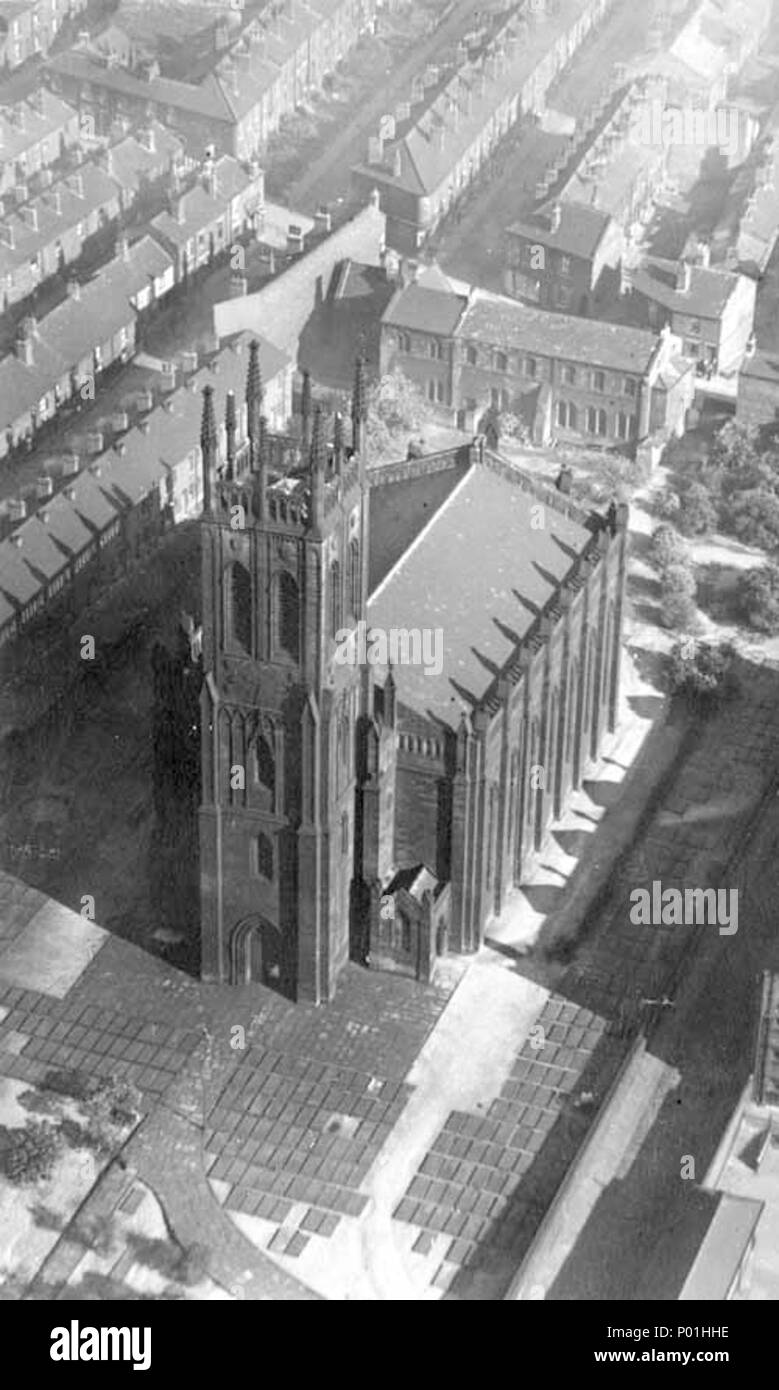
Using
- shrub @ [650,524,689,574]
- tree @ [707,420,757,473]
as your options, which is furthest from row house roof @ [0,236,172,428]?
tree @ [707,420,757,473]

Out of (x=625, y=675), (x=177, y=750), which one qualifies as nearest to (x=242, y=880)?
(x=177, y=750)

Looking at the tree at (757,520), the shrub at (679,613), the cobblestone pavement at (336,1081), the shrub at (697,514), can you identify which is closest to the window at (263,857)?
the cobblestone pavement at (336,1081)

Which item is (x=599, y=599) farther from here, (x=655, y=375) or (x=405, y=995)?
(x=655, y=375)

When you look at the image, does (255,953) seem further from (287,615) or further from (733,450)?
(733,450)

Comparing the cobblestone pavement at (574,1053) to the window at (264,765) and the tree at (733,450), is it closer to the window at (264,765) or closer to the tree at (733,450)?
the window at (264,765)

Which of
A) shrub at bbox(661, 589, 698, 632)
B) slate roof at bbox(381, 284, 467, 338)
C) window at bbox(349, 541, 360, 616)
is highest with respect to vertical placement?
window at bbox(349, 541, 360, 616)

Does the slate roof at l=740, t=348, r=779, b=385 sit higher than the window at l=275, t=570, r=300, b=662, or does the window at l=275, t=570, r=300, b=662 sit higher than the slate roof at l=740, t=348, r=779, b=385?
the window at l=275, t=570, r=300, b=662

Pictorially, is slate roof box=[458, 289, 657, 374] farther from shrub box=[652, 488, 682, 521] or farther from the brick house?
shrub box=[652, 488, 682, 521]
